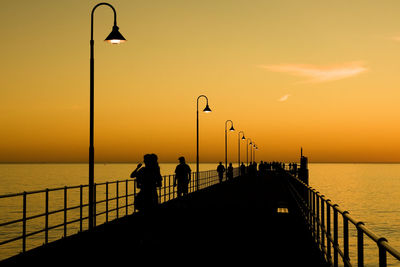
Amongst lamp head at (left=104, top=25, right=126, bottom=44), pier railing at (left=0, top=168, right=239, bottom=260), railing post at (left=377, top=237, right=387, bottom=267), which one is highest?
lamp head at (left=104, top=25, right=126, bottom=44)

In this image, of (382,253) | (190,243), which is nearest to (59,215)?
(190,243)

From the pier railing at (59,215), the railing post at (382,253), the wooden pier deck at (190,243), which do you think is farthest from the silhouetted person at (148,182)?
the railing post at (382,253)

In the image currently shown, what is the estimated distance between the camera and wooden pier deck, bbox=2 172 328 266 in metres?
9.77

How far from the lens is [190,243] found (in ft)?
38.5

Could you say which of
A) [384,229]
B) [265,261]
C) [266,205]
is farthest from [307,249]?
[384,229]

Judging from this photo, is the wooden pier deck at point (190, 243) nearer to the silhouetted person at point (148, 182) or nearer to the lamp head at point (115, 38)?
the silhouetted person at point (148, 182)

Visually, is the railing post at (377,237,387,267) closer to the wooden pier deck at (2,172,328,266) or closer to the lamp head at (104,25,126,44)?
the wooden pier deck at (2,172,328,266)

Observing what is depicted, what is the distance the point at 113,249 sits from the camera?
11.0 m

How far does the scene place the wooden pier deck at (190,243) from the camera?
9.77 metres

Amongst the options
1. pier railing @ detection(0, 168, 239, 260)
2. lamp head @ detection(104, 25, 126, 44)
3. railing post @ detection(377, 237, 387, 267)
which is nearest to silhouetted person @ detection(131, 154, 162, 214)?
pier railing @ detection(0, 168, 239, 260)

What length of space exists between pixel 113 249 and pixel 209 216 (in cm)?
693

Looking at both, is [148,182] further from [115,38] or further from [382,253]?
[382,253]

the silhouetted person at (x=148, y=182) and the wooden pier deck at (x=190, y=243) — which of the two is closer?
the wooden pier deck at (x=190, y=243)

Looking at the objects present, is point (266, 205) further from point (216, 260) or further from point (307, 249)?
point (216, 260)
